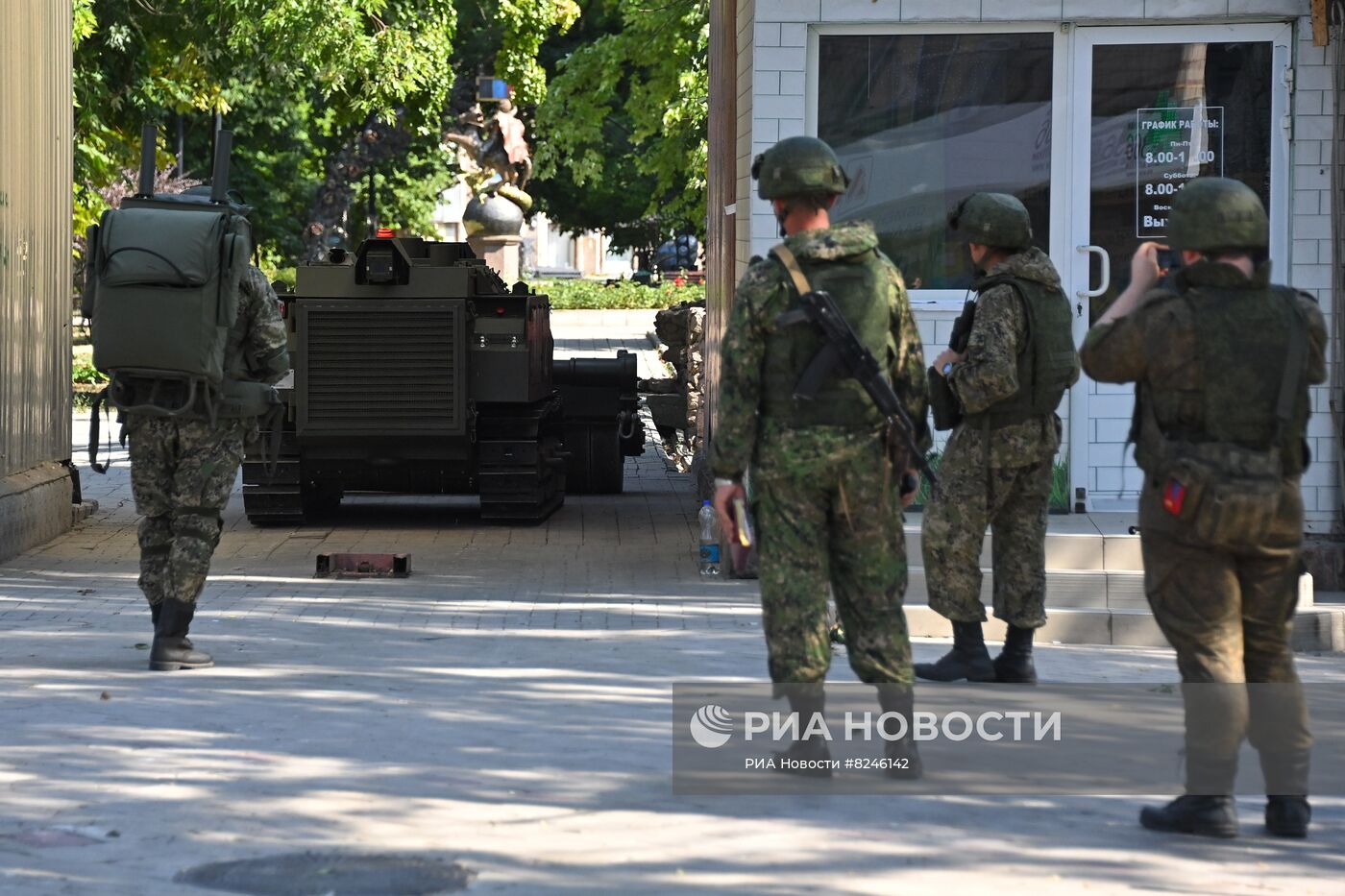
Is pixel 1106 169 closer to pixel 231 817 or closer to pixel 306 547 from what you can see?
pixel 306 547

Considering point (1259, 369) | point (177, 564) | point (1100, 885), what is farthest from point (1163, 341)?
point (177, 564)

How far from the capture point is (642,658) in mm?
8898

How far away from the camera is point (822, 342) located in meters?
5.98

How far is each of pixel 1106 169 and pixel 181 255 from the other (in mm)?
5229

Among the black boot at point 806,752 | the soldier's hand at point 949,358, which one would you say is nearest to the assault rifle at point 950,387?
Answer: the soldier's hand at point 949,358

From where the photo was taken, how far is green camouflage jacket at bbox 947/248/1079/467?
7934 millimetres

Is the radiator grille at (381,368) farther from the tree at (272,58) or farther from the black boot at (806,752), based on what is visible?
the black boot at (806,752)

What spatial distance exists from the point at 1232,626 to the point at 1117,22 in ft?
20.5

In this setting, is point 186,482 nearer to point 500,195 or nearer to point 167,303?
point 167,303

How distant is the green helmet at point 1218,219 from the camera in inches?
220

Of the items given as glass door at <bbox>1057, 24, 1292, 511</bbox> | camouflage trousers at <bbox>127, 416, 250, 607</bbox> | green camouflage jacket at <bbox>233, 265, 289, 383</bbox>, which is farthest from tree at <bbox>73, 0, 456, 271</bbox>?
camouflage trousers at <bbox>127, 416, 250, 607</bbox>

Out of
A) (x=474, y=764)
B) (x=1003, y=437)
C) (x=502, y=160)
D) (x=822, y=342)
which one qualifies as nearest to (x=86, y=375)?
(x=502, y=160)

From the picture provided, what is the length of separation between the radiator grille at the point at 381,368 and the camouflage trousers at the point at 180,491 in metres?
5.82

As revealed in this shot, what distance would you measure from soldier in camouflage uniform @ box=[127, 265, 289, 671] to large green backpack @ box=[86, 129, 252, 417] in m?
0.11
